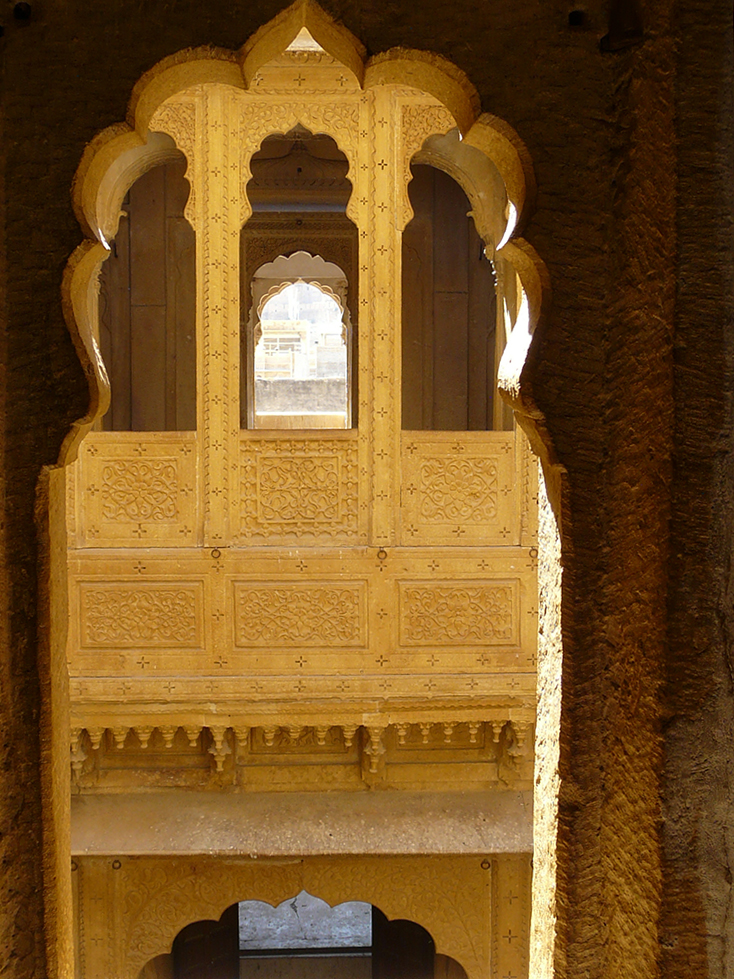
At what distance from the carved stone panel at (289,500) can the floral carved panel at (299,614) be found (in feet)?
0.95

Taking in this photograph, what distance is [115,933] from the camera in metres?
4.54

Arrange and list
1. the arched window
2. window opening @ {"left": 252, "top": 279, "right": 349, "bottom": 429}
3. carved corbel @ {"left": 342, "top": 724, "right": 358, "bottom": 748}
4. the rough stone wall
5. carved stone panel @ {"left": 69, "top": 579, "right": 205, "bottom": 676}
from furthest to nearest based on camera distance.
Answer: window opening @ {"left": 252, "top": 279, "right": 349, "bottom": 429} → the arched window → carved corbel @ {"left": 342, "top": 724, "right": 358, "bottom": 748} → carved stone panel @ {"left": 69, "top": 579, "right": 205, "bottom": 676} → the rough stone wall

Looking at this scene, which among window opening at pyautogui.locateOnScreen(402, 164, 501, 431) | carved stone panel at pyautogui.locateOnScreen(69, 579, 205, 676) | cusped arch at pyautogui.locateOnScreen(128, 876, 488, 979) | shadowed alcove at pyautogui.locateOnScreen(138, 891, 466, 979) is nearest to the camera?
carved stone panel at pyautogui.locateOnScreen(69, 579, 205, 676)

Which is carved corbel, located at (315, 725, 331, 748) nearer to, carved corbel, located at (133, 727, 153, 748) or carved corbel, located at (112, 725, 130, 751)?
carved corbel, located at (133, 727, 153, 748)

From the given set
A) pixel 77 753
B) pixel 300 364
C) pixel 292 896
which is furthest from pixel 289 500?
pixel 300 364

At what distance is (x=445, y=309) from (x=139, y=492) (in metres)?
3.83

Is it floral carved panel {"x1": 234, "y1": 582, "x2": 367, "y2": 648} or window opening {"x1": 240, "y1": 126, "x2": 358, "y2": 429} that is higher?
window opening {"x1": 240, "y1": 126, "x2": 358, "y2": 429}

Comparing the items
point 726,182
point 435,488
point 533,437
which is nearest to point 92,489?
point 435,488

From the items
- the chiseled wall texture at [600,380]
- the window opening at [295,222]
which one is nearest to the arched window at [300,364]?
the window opening at [295,222]

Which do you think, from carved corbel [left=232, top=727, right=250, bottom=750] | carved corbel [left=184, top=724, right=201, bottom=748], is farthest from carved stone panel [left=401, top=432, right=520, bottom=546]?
carved corbel [left=184, top=724, right=201, bottom=748]

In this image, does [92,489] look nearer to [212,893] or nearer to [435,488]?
[435,488]

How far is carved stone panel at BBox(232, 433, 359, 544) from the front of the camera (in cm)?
441

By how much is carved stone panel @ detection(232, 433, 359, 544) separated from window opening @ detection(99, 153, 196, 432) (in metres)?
2.68

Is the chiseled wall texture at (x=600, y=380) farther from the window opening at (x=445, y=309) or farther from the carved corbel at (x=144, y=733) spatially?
the window opening at (x=445, y=309)
